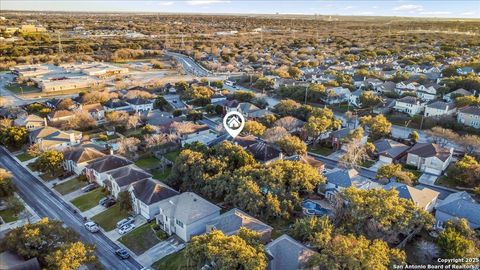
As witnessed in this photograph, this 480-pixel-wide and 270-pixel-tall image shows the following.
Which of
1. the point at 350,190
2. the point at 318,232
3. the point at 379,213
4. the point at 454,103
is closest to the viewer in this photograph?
the point at 318,232

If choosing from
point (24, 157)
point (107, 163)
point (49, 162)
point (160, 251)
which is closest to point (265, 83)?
point (107, 163)

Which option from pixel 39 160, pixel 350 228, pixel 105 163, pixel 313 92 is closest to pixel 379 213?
pixel 350 228

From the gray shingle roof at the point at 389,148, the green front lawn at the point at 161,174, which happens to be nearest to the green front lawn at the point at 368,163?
the gray shingle roof at the point at 389,148

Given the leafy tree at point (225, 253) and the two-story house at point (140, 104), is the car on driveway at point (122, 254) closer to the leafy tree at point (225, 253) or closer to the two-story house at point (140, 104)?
the leafy tree at point (225, 253)

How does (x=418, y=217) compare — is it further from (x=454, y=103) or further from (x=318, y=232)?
(x=454, y=103)

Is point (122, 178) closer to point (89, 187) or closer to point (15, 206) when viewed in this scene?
point (89, 187)

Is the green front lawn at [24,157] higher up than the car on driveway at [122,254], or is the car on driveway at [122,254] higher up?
the green front lawn at [24,157]
